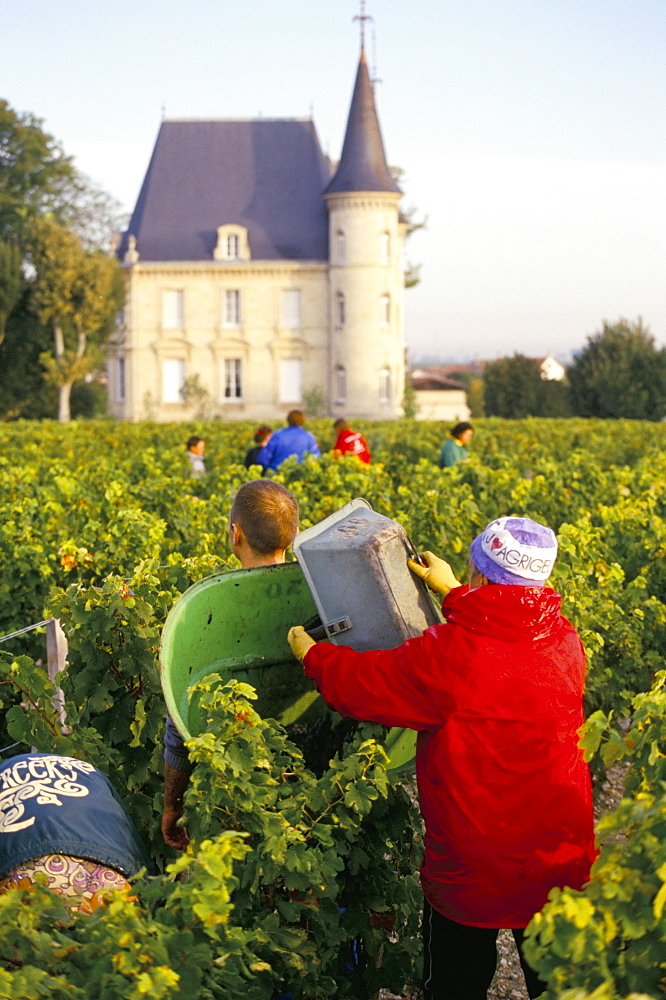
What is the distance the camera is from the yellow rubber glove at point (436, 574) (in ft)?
11.3

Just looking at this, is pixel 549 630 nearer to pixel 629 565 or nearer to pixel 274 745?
pixel 274 745

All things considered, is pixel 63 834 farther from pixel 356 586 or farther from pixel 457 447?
pixel 457 447

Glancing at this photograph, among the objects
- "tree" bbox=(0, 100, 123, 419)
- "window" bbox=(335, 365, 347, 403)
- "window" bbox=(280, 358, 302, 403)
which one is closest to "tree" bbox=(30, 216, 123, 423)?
"tree" bbox=(0, 100, 123, 419)

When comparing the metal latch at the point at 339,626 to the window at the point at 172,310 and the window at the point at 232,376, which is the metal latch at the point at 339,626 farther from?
the window at the point at 172,310

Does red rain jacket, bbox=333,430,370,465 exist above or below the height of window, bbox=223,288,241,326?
below

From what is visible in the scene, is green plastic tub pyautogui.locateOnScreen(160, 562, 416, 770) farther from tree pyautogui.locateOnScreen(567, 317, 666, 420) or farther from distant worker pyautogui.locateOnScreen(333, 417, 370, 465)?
tree pyautogui.locateOnScreen(567, 317, 666, 420)

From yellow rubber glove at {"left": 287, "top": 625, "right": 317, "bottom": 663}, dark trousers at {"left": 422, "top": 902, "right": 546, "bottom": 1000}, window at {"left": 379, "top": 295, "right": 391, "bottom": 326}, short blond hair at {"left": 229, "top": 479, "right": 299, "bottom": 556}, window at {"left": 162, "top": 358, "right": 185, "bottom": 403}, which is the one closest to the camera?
dark trousers at {"left": 422, "top": 902, "right": 546, "bottom": 1000}

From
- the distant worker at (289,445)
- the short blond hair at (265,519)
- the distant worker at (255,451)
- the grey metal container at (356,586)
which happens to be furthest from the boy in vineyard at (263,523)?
the distant worker at (255,451)

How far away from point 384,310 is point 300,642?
52.8 metres

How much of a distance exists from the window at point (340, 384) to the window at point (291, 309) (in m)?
3.07

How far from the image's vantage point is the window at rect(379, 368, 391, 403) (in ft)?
181

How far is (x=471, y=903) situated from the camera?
292 centimetres

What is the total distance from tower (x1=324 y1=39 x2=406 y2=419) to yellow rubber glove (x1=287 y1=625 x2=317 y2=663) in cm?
5110

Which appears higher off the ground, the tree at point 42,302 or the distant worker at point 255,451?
the tree at point 42,302
